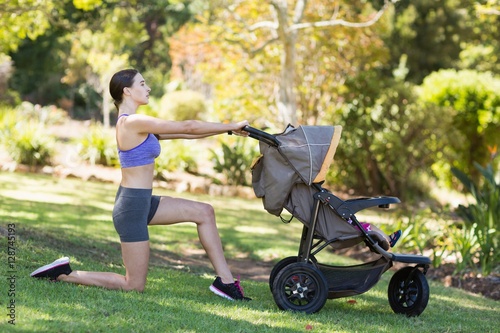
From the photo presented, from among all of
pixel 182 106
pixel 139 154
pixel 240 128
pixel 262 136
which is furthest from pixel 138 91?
pixel 182 106

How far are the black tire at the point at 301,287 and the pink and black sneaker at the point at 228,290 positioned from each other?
31 centimetres

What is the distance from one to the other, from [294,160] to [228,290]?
3.25 ft

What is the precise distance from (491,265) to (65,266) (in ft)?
14.6

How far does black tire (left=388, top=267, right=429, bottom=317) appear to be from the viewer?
5.26 meters

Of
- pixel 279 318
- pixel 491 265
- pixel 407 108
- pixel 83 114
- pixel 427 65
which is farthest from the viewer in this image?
Answer: pixel 83 114

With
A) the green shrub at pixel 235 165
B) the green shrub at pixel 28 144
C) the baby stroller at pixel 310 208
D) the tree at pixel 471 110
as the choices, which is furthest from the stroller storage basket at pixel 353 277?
the tree at pixel 471 110

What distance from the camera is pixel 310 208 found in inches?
205

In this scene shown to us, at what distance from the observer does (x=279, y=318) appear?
4859 millimetres

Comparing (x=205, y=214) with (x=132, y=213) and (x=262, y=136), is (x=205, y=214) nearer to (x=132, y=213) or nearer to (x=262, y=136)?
(x=132, y=213)

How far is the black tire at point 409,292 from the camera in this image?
5258 mm

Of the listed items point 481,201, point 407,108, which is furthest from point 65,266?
point 407,108

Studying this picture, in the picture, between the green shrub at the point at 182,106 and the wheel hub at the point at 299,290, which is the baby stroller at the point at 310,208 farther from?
the green shrub at the point at 182,106

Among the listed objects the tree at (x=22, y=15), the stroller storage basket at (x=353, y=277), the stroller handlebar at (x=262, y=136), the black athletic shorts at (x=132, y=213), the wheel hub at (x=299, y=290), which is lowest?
the wheel hub at (x=299, y=290)

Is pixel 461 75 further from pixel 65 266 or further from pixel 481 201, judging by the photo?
pixel 65 266
